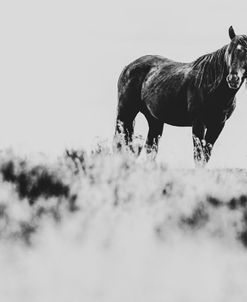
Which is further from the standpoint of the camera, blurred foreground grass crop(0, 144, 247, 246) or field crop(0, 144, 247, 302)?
blurred foreground grass crop(0, 144, 247, 246)

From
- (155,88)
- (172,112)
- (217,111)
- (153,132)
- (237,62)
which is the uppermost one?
(237,62)

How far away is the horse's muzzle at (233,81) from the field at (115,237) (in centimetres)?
468

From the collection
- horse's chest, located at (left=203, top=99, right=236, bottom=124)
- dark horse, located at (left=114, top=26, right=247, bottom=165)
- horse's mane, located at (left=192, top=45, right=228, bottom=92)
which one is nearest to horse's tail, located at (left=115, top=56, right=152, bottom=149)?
dark horse, located at (left=114, top=26, right=247, bottom=165)

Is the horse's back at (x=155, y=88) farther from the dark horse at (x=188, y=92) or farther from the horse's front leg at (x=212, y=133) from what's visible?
the horse's front leg at (x=212, y=133)

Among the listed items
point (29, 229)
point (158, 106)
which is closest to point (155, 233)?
point (29, 229)

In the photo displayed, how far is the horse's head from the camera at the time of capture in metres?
9.03

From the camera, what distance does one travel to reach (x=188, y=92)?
998cm

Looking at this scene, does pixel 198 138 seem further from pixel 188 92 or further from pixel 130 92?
pixel 130 92

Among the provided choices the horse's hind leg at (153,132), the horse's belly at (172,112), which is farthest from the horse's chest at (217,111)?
the horse's hind leg at (153,132)

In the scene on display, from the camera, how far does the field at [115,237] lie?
3.74 m

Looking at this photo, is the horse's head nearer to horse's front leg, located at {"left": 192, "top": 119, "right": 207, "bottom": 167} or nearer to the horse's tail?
horse's front leg, located at {"left": 192, "top": 119, "right": 207, "bottom": 167}

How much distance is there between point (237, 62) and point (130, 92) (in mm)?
2978

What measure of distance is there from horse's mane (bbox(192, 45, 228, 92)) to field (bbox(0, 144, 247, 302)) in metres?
5.15

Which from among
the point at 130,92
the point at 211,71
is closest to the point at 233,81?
the point at 211,71
